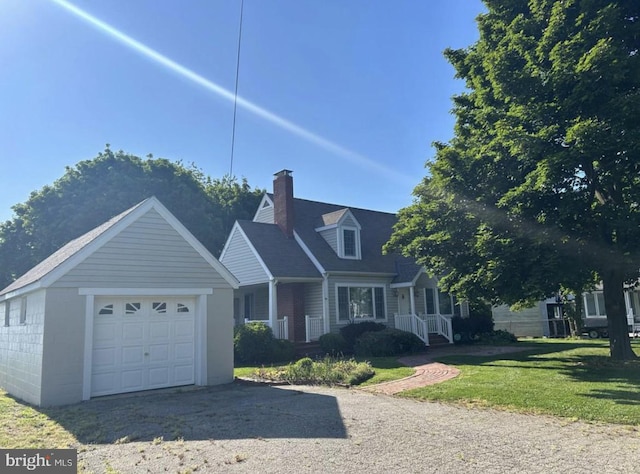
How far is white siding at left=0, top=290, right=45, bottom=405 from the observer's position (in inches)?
427

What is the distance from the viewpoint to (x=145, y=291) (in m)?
12.1

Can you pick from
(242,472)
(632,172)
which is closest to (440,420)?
(242,472)

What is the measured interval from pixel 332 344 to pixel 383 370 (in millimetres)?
5633

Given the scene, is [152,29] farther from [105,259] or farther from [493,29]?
[493,29]

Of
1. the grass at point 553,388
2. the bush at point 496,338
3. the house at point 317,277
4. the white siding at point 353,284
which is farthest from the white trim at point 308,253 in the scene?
the bush at point 496,338

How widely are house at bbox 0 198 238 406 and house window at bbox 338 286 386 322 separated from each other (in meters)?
9.98

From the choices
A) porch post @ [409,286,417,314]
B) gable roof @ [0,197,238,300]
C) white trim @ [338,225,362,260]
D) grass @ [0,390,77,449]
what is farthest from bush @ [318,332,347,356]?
grass @ [0,390,77,449]

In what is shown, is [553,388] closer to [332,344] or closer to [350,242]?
[332,344]

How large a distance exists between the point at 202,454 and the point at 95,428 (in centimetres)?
299

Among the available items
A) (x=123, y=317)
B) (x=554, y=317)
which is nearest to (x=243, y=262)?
(x=123, y=317)

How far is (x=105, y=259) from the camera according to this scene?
11672 mm

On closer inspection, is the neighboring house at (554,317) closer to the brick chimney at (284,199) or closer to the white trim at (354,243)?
the white trim at (354,243)

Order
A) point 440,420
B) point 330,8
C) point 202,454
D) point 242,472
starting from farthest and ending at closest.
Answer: point 330,8 < point 440,420 < point 202,454 < point 242,472

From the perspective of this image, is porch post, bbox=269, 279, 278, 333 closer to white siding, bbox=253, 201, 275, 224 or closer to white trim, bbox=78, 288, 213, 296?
white siding, bbox=253, 201, 275, 224
